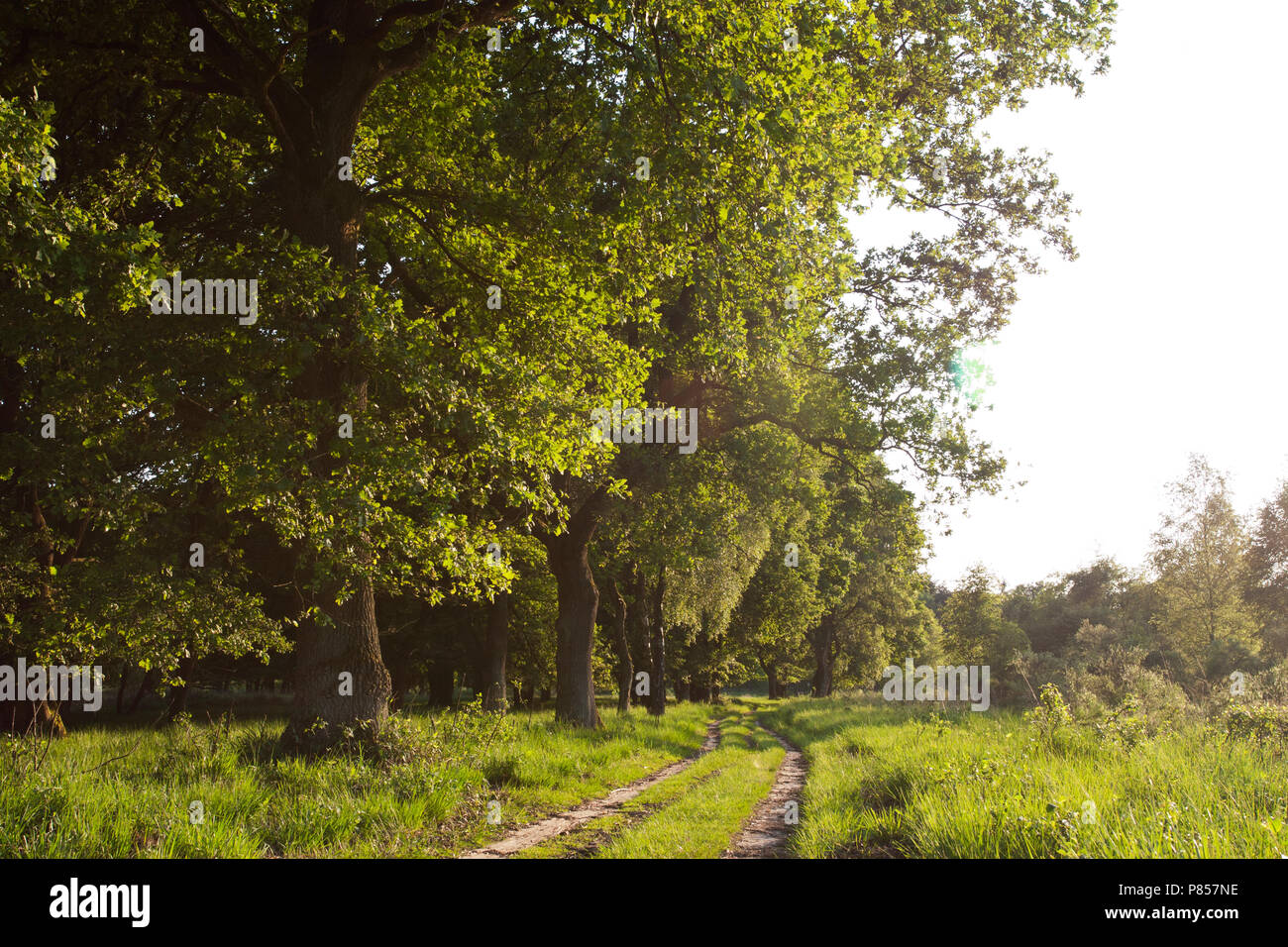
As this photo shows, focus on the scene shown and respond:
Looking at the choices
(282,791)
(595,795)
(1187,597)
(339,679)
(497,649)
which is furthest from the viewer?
(1187,597)

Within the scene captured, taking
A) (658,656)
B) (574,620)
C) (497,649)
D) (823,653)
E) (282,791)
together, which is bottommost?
(823,653)

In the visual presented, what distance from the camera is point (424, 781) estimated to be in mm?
8375

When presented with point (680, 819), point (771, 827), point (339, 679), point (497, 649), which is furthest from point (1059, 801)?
point (497, 649)

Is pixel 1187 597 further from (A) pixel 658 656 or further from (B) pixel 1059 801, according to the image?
(B) pixel 1059 801

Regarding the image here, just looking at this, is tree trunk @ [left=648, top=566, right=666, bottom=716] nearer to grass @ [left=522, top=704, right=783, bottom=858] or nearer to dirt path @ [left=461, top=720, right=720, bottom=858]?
grass @ [left=522, top=704, right=783, bottom=858]

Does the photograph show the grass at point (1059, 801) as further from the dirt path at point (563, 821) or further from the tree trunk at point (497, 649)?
the tree trunk at point (497, 649)

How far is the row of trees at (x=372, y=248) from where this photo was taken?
838 cm

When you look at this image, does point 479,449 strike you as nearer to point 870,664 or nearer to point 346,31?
point 346,31

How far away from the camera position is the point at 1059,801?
5.65m

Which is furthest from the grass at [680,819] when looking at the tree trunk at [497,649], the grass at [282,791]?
the tree trunk at [497,649]

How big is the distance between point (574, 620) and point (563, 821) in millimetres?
10467

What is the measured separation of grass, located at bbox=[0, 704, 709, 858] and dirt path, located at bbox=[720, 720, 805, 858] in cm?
269

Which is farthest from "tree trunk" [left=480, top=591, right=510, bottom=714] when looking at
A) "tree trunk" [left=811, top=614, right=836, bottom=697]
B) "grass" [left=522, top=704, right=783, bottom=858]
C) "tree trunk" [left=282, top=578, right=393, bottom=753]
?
"tree trunk" [left=811, top=614, right=836, bottom=697]

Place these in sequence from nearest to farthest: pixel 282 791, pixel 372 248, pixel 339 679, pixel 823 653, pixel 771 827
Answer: pixel 282 791
pixel 771 827
pixel 339 679
pixel 372 248
pixel 823 653
